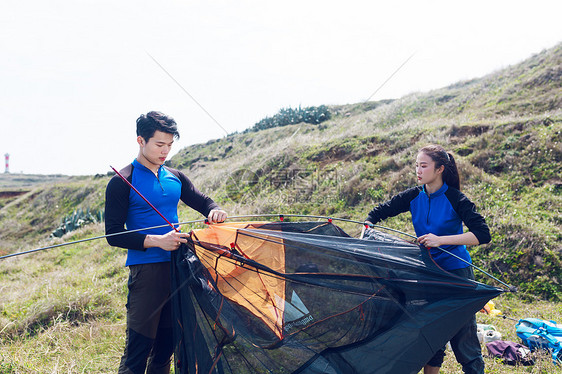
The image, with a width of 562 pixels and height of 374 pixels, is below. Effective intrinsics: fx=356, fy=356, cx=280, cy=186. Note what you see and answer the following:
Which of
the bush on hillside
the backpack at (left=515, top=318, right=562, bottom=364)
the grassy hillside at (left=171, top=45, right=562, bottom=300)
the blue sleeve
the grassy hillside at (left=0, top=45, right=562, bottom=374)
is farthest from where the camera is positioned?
the bush on hillside

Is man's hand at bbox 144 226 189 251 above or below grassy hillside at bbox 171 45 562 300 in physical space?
above

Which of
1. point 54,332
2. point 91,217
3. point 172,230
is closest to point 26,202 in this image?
point 91,217

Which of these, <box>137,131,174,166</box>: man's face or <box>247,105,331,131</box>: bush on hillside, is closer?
<box>137,131,174,166</box>: man's face

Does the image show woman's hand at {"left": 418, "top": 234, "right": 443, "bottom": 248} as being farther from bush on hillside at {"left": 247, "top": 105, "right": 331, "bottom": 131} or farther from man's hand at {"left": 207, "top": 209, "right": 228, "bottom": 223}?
bush on hillside at {"left": 247, "top": 105, "right": 331, "bottom": 131}

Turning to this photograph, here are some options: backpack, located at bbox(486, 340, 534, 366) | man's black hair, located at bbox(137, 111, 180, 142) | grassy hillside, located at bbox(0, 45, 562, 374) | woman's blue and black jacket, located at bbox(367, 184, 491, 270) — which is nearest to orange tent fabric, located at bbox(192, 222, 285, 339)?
man's black hair, located at bbox(137, 111, 180, 142)

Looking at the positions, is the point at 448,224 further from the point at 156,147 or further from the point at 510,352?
the point at 156,147

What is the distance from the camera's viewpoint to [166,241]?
2053 millimetres

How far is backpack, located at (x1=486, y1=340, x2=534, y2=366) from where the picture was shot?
2914 millimetres

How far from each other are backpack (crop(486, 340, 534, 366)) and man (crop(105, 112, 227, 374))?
269 centimetres

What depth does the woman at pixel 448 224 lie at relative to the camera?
2.27 meters

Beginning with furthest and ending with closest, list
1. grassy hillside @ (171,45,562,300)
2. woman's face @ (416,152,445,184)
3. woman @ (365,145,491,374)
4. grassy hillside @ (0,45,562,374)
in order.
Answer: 1. grassy hillside @ (171,45,562,300)
2. grassy hillside @ (0,45,562,374)
3. woman's face @ (416,152,445,184)
4. woman @ (365,145,491,374)

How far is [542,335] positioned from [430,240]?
1.71 metres

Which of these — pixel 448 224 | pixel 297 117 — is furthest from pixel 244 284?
pixel 297 117

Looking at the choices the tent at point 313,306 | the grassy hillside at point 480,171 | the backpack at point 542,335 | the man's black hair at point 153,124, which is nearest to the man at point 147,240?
the man's black hair at point 153,124
